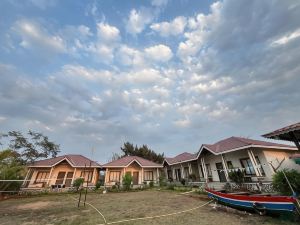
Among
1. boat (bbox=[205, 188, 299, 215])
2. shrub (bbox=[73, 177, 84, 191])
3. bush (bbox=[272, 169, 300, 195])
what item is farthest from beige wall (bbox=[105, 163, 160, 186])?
bush (bbox=[272, 169, 300, 195])

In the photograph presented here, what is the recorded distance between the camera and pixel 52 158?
25.5 metres

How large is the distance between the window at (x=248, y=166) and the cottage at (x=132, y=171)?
14.5 metres

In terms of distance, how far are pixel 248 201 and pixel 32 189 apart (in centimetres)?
2424

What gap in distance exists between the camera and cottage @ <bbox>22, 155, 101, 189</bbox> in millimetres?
22359

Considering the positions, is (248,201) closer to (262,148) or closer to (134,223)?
(134,223)

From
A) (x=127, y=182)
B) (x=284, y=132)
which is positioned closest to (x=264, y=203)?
(x=284, y=132)

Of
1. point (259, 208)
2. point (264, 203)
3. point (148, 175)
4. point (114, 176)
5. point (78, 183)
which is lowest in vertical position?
point (259, 208)

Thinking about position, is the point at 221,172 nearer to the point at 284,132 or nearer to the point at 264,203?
the point at 264,203

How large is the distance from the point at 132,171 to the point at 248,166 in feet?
56.8

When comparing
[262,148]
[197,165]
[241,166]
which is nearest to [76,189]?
[197,165]

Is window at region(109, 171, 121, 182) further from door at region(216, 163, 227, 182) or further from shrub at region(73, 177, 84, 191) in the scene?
door at region(216, 163, 227, 182)

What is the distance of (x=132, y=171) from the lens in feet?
88.3

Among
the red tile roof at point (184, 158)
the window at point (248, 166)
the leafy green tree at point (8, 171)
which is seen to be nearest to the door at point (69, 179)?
the leafy green tree at point (8, 171)

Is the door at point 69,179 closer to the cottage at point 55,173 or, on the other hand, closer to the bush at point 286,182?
the cottage at point 55,173
